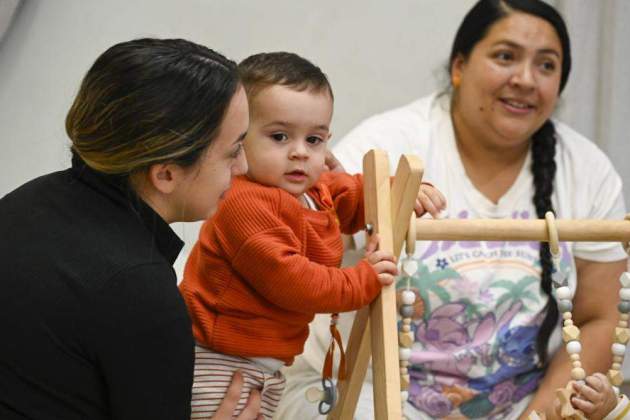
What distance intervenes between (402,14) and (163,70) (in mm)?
1038

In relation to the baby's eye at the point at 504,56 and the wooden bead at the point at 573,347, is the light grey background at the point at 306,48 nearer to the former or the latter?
the baby's eye at the point at 504,56

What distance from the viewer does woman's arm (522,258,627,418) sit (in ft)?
4.96

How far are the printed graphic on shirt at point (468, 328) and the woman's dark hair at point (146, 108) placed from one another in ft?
2.11

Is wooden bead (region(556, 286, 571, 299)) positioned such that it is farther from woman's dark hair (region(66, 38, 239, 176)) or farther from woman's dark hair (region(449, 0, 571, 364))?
woman's dark hair (region(66, 38, 239, 176))

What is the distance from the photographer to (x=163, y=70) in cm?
87

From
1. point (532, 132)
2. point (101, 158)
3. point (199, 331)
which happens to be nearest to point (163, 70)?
point (101, 158)

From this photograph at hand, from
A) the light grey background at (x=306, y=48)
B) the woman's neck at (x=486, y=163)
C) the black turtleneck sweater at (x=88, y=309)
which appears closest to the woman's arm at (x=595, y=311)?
the woman's neck at (x=486, y=163)

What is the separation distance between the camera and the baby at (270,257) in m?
1.04

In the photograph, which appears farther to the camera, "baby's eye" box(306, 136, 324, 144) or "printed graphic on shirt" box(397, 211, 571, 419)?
"printed graphic on shirt" box(397, 211, 571, 419)

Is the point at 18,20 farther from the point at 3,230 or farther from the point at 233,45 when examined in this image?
the point at 3,230

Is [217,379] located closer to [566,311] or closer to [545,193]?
[566,311]

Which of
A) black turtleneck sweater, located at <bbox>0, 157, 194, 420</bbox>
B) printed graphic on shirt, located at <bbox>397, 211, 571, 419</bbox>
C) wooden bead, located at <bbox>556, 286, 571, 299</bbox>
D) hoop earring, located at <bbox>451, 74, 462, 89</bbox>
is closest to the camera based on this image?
black turtleneck sweater, located at <bbox>0, 157, 194, 420</bbox>

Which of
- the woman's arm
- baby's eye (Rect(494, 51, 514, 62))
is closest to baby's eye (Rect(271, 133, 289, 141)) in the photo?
baby's eye (Rect(494, 51, 514, 62))

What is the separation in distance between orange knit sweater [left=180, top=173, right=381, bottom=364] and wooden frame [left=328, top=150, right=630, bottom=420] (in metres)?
0.05
